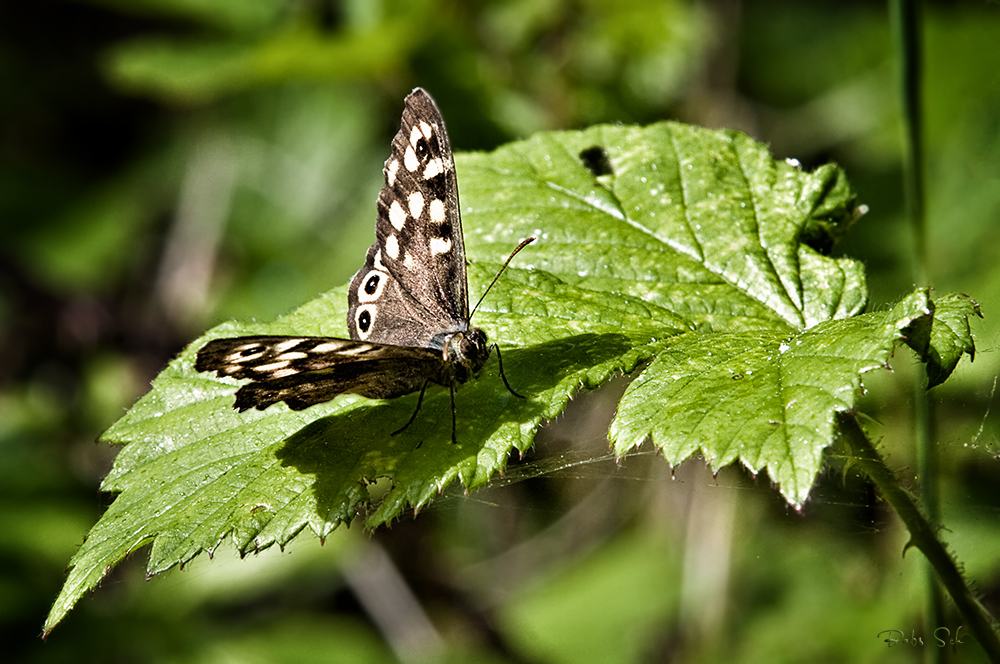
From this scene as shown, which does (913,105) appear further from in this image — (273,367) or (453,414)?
(273,367)

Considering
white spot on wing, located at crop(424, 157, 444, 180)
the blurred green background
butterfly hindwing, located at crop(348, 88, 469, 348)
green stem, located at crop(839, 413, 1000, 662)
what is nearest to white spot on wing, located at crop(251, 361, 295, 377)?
butterfly hindwing, located at crop(348, 88, 469, 348)

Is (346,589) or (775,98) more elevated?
(775,98)

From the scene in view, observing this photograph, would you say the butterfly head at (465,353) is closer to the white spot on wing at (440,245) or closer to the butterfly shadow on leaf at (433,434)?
the butterfly shadow on leaf at (433,434)

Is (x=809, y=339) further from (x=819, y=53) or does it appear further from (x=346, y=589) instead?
(x=819, y=53)

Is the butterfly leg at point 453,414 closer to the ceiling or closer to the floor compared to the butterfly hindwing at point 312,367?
closer to the floor

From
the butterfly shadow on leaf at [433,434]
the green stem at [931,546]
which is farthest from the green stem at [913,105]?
the butterfly shadow on leaf at [433,434]

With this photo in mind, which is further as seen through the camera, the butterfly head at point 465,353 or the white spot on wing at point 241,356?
the butterfly head at point 465,353

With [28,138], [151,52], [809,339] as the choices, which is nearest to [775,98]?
[151,52]
